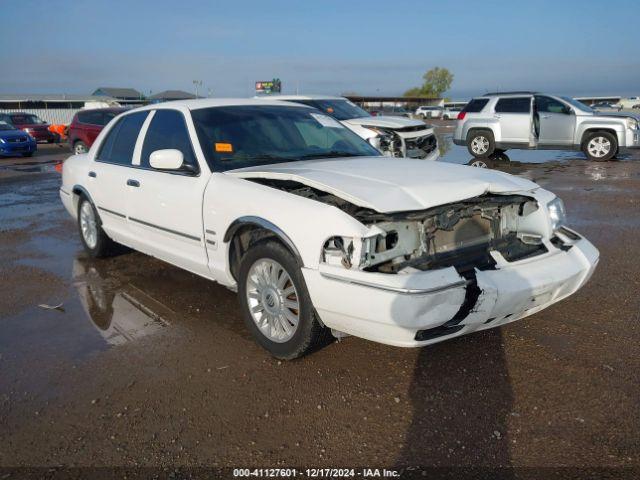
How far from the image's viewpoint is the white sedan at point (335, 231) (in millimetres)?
2943

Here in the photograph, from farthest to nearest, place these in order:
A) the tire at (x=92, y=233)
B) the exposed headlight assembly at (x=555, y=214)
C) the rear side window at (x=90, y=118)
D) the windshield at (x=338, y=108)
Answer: the rear side window at (x=90, y=118)
the windshield at (x=338, y=108)
the tire at (x=92, y=233)
the exposed headlight assembly at (x=555, y=214)

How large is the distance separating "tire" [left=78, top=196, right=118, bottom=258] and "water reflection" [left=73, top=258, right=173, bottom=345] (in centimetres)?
33

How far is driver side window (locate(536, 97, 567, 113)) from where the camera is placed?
1440 cm

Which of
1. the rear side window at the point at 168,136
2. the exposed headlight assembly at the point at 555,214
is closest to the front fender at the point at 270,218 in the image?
the rear side window at the point at 168,136

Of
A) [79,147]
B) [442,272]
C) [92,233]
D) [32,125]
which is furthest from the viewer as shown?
[32,125]

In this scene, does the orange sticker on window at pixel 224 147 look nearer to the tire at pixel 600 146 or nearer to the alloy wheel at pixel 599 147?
the tire at pixel 600 146

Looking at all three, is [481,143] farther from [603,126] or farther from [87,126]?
[87,126]

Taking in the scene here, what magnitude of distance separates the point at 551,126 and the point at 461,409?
1330 cm

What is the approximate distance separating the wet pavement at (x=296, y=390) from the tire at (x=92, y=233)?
2.57ft

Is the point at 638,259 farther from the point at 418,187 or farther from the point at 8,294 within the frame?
the point at 8,294

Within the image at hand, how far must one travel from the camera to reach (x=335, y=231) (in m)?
2.98

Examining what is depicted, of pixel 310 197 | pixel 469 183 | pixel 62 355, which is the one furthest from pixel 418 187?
pixel 62 355

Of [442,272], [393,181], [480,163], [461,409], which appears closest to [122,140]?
[393,181]

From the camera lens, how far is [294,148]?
4.48 m
